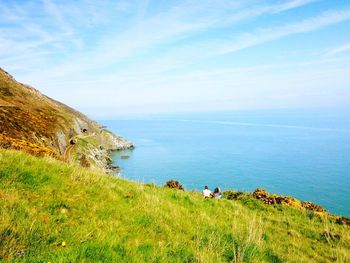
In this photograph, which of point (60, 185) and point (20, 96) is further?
point (20, 96)

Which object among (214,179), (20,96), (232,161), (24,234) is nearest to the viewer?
(24,234)

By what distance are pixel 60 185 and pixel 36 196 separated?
127cm

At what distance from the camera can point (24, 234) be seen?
5777 mm

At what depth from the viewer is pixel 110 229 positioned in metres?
7.48

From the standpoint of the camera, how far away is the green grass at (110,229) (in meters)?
5.88

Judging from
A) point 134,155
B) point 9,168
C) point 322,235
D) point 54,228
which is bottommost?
point 134,155

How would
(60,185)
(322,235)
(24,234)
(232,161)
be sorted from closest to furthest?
(24,234), (60,185), (322,235), (232,161)

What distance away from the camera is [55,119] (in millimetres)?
39469

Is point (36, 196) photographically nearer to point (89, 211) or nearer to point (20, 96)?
point (89, 211)

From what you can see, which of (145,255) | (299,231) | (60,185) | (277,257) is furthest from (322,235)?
(60,185)

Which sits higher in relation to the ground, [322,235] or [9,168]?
[9,168]

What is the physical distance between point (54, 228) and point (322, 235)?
1284cm

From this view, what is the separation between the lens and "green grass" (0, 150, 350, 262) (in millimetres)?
5879

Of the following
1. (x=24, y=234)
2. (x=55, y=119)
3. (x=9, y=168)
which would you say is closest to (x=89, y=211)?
(x=24, y=234)
